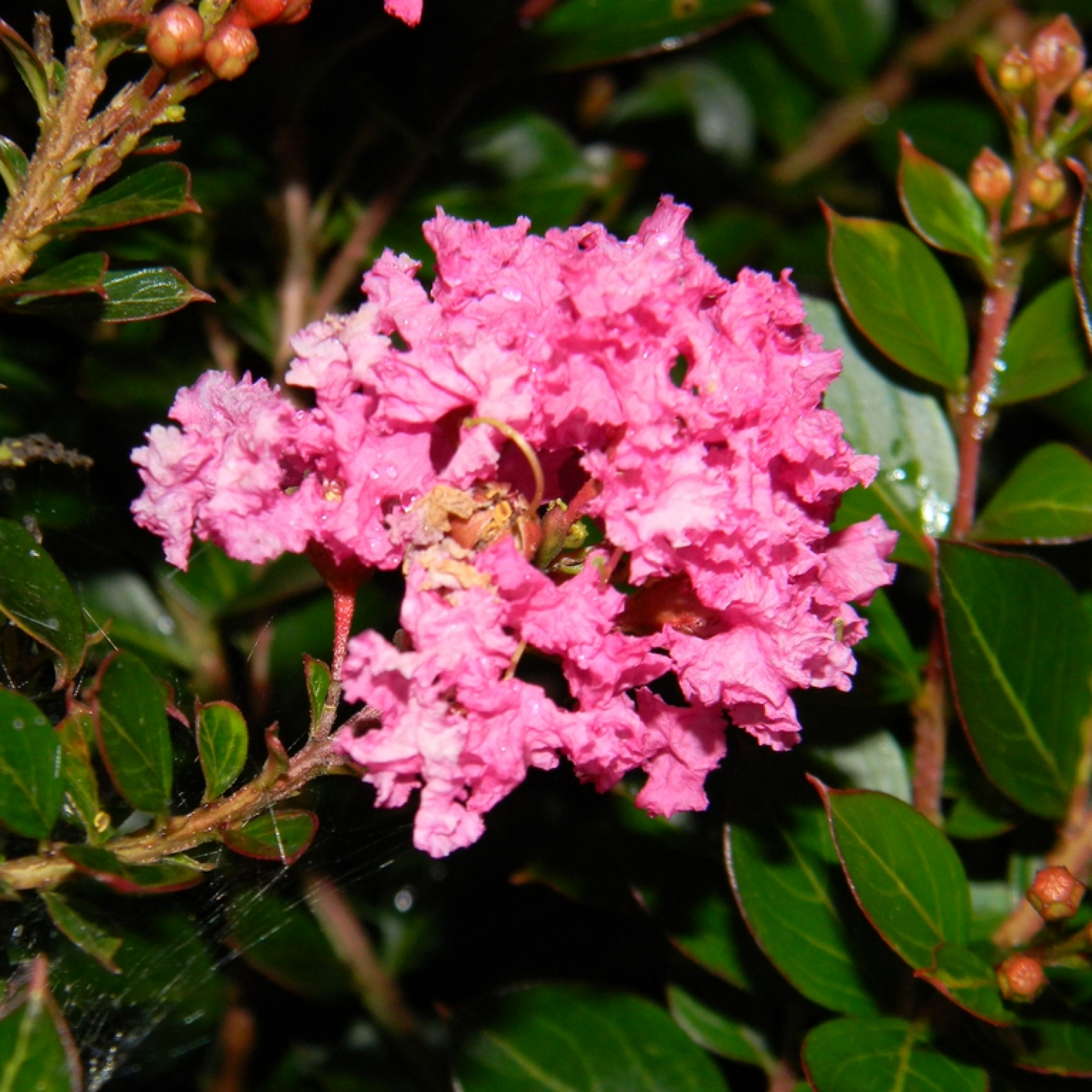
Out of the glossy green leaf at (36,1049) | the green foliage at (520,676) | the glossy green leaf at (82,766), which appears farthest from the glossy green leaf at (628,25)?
the glossy green leaf at (36,1049)

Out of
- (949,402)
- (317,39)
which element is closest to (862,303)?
(949,402)

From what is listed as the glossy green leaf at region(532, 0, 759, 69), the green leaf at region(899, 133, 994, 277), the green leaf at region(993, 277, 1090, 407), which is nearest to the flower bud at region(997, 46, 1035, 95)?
the green leaf at region(899, 133, 994, 277)

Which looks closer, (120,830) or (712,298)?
(712,298)

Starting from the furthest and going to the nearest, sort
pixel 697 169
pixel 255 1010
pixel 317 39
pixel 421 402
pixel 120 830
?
pixel 697 169 → pixel 255 1010 → pixel 317 39 → pixel 120 830 → pixel 421 402

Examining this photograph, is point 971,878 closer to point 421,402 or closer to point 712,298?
point 712,298

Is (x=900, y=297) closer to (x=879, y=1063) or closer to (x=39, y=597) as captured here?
(x=879, y=1063)

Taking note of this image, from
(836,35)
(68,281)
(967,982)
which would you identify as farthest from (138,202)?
(836,35)
